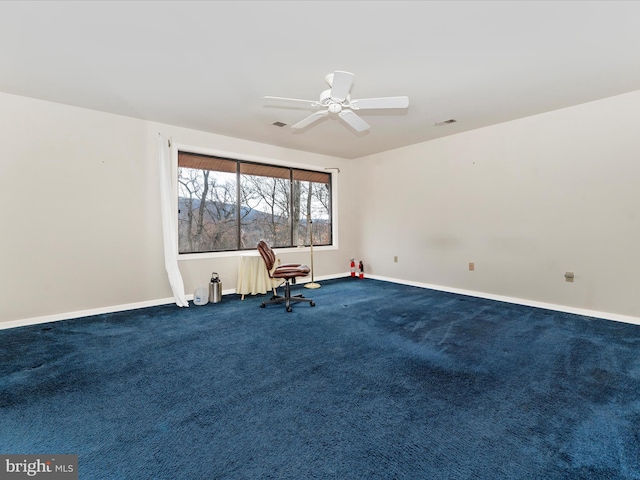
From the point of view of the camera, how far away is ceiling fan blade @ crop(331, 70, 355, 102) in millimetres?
2339

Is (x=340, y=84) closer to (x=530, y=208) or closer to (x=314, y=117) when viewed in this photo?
(x=314, y=117)

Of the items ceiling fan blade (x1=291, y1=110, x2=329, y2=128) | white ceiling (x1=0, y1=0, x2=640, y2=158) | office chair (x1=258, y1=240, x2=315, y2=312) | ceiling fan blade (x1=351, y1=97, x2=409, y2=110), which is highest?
white ceiling (x1=0, y1=0, x2=640, y2=158)

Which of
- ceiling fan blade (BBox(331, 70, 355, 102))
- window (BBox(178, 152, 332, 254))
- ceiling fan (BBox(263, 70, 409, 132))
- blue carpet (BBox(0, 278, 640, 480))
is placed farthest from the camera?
window (BBox(178, 152, 332, 254))

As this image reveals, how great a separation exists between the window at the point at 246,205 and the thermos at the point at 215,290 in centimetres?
63

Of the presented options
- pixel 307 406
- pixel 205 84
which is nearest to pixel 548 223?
pixel 307 406

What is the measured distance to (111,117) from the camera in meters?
3.89

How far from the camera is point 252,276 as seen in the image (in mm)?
4836

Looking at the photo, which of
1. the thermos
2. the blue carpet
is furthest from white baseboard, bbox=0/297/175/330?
the thermos

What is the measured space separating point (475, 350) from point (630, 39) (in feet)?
9.25

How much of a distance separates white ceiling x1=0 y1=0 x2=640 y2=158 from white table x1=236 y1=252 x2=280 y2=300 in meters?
2.18

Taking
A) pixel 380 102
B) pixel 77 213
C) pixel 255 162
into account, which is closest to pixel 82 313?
pixel 77 213

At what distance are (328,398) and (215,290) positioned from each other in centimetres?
298

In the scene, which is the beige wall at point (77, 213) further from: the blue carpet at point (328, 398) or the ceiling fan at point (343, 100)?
the ceiling fan at point (343, 100)

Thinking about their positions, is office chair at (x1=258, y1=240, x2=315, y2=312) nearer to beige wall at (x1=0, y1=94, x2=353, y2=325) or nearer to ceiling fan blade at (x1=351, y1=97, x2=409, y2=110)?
beige wall at (x1=0, y1=94, x2=353, y2=325)
